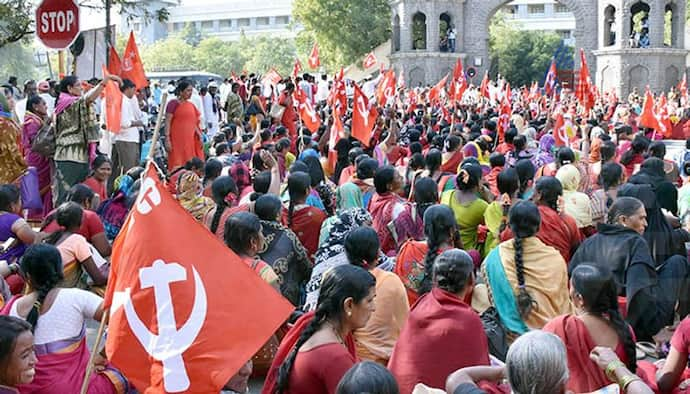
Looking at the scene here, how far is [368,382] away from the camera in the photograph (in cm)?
257

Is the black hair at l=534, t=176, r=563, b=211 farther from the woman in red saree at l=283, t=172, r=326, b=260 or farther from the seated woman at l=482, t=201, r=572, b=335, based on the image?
the woman in red saree at l=283, t=172, r=326, b=260

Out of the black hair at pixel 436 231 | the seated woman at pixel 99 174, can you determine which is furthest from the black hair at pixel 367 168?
the black hair at pixel 436 231

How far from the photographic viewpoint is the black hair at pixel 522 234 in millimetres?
4688

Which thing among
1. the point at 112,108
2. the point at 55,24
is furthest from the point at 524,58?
the point at 55,24

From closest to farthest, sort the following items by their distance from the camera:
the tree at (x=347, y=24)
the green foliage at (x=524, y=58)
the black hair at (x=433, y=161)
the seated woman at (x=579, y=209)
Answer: the seated woman at (x=579, y=209), the black hair at (x=433, y=161), the tree at (x=347, y=24), the green foliage at (x=524, y=58)

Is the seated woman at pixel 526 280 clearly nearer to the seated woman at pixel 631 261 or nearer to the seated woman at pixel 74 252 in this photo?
the seated woman at pixel 631 261

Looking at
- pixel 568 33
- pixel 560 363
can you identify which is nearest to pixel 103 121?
pixel 560 363

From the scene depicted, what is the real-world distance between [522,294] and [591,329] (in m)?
1.07

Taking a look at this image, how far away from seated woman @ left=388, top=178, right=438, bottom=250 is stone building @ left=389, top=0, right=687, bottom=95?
31.3 metres

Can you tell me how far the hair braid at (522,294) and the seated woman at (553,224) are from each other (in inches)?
40.0

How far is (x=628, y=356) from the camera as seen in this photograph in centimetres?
360

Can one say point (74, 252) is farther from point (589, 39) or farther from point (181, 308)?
point (589, 39)

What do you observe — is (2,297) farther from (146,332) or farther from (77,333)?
(146,332)

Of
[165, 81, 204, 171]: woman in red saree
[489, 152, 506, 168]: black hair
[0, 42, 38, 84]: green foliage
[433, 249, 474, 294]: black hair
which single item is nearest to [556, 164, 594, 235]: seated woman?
[489, 152, 506, 168]: black hair
